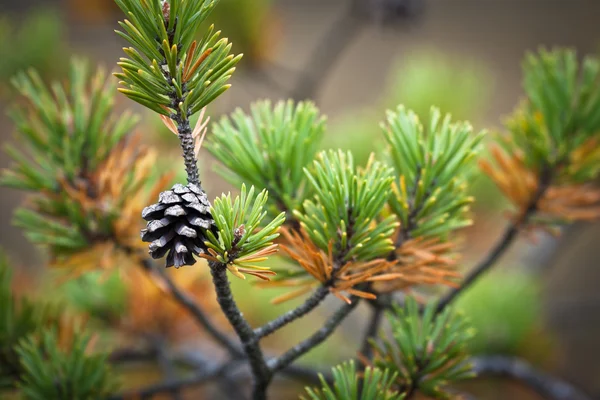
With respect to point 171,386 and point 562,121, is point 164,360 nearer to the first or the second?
point 171,386

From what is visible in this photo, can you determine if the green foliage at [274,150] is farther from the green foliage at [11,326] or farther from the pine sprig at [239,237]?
the green foliage at [11,326]

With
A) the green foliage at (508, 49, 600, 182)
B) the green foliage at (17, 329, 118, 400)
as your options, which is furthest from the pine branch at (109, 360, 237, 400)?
the green foliage at (508, 49, 600, 182)

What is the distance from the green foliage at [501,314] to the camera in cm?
50

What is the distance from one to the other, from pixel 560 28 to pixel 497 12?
14cm

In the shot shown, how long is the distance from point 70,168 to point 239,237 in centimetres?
16

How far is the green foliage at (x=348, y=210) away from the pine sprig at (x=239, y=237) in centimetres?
2

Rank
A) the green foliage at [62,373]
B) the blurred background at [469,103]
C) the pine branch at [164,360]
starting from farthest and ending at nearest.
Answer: the blurred background at [469,103] → the pine branch at [164,360] → the green foliage at [62,373]

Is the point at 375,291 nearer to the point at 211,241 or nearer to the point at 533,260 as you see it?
the point at 211,241

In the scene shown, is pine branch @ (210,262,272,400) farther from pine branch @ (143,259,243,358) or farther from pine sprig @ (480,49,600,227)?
pine sprig @ (480,49,600,227)

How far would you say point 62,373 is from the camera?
30cm

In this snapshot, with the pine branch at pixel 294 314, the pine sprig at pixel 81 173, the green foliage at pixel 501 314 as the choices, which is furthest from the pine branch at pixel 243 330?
the green foliage at pixel 501 314

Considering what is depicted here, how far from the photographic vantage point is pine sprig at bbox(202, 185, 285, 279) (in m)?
0.20

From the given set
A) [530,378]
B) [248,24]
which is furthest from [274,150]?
[248,24]

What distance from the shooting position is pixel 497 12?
48.7 inches
